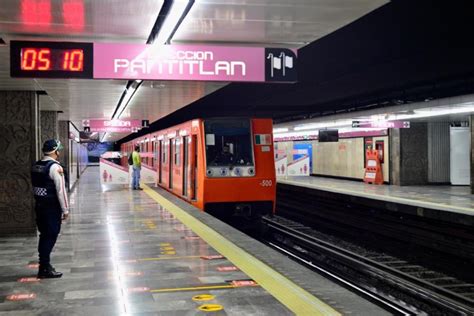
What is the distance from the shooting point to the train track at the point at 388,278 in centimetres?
779

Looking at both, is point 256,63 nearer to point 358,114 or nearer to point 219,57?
point 219,57

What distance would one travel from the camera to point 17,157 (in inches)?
362

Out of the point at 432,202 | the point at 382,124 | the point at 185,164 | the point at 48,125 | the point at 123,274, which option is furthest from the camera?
the point at 382,124

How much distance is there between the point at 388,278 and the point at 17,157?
21.4 ft

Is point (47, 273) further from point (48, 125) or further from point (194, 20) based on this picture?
point (48, 125)

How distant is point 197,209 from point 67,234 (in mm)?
3547

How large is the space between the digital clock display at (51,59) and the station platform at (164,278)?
2214 millimetres

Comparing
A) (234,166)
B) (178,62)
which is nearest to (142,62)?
(178,62)

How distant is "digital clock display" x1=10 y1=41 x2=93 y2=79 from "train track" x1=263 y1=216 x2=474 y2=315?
17.4ft

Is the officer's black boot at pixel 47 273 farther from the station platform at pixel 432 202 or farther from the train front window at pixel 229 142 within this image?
the station platform at pixel 432 202

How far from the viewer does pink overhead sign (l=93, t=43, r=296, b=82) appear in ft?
19.5

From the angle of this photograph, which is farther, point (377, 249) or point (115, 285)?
point (377, 249)

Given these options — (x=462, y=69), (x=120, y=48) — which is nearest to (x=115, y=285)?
(x=120, y=48)

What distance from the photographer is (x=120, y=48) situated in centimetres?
598
